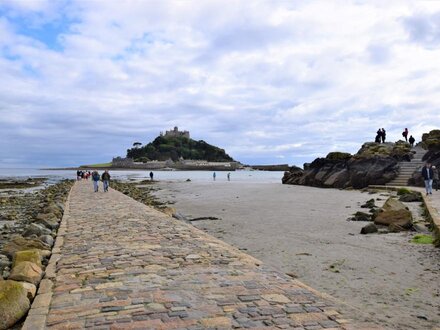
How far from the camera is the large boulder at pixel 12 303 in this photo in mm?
4441

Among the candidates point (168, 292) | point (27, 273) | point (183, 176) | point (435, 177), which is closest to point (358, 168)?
point (435, 177)

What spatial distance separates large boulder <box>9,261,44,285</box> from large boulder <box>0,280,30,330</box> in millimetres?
656

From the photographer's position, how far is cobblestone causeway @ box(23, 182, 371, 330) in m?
4.18

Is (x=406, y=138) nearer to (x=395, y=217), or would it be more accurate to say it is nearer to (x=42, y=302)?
(x=395, y=217)

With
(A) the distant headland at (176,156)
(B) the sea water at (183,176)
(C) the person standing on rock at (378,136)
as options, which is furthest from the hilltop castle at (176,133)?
(C) the person standing on rock at (378,136)

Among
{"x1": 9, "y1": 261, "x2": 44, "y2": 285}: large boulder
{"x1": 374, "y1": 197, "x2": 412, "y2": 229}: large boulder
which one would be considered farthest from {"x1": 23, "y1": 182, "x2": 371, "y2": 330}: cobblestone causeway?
{"x1": 374, "y1": 197, "x2": 412, "y2": 229}: large boulder

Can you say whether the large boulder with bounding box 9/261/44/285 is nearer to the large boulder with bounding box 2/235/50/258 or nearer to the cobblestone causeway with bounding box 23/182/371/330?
the cobblestone causeway with bounding box 23/182/371/330

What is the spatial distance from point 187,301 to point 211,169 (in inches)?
5499

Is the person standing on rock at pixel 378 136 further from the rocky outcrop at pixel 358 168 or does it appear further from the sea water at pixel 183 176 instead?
the sea water at pixel 183 176

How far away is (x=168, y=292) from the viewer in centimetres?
506

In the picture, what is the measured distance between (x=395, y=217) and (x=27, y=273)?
32.1 ft

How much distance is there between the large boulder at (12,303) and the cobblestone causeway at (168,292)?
0.51 ft

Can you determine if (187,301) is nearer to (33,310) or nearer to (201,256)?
(33,310)

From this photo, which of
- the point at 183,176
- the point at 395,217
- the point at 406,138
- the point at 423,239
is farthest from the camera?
the point at 183,176
